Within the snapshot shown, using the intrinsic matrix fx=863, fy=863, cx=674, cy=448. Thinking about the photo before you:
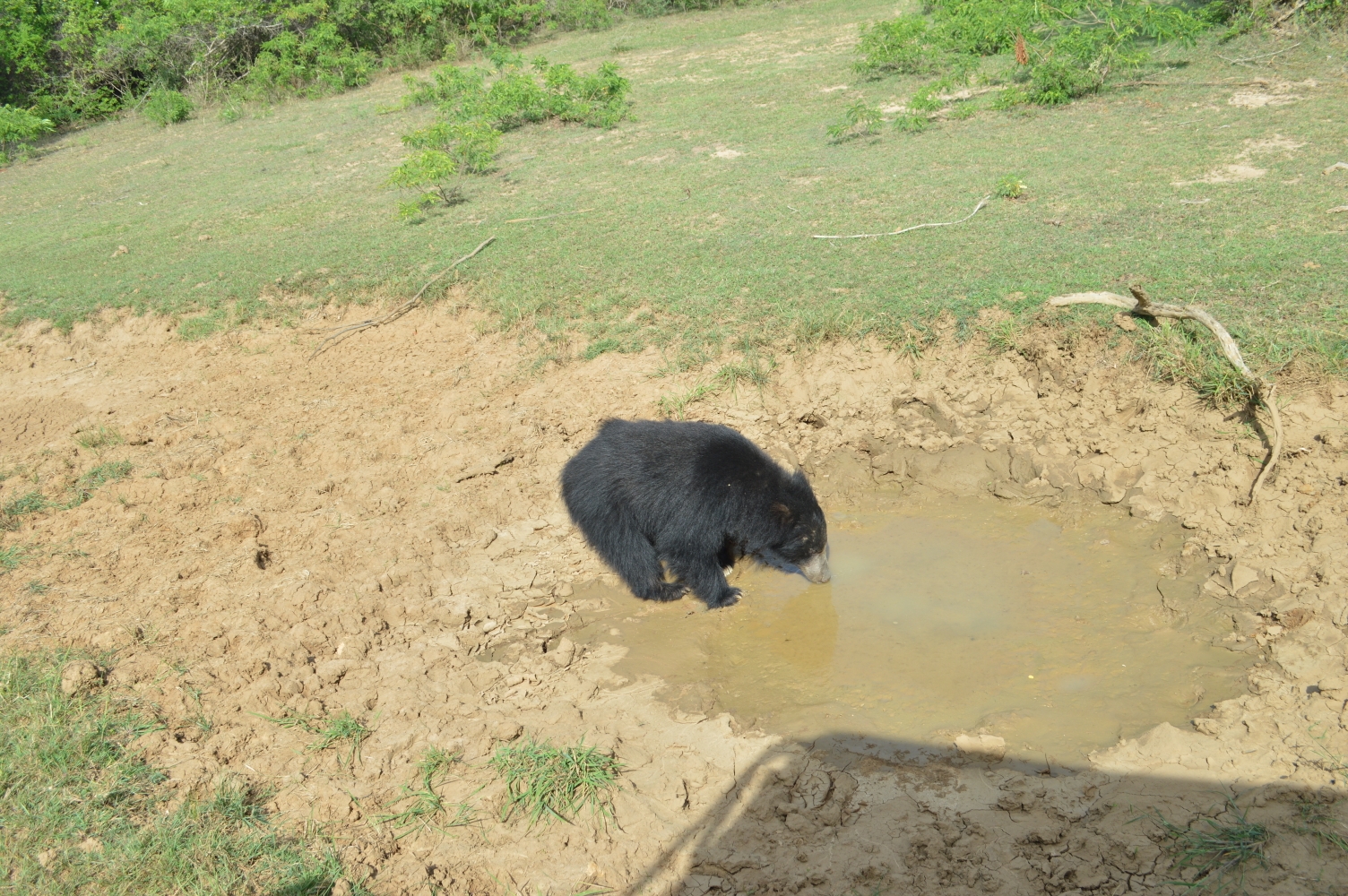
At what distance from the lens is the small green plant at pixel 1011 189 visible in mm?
7707

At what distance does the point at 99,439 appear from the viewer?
244 inches

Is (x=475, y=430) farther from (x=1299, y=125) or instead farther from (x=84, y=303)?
(x=1299, y=125)

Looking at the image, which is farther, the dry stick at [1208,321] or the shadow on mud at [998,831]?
the dry stick at [1208,321]

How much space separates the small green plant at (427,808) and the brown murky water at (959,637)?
41.3 inches

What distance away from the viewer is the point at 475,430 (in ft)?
19.7

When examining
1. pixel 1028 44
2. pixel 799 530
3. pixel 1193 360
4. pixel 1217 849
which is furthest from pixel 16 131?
pixel 1217 849

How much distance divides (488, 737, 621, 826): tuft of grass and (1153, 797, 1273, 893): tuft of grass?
204 centimetres

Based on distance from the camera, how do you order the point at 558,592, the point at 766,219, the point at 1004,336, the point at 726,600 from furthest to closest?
the point at 766,219 < the point at 1004,336 < the point at 558,592 < the point at 726,600

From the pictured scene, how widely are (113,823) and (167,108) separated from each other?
1924 centimetres

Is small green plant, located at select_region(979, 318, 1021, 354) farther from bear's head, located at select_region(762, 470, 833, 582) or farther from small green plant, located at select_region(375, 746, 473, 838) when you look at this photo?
small green plant, located at select_region(375, 746, 473, 838)

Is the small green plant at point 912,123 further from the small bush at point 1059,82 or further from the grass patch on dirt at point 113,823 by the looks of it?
the grass patch on dirt at point 113,823

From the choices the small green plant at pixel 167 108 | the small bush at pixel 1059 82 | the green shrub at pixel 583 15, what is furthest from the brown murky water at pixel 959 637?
the small green plant at pixel 167 108

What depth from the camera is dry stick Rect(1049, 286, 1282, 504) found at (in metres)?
4.46

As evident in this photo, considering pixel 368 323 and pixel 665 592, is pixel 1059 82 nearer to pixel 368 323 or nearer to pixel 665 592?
pixel 368 323
